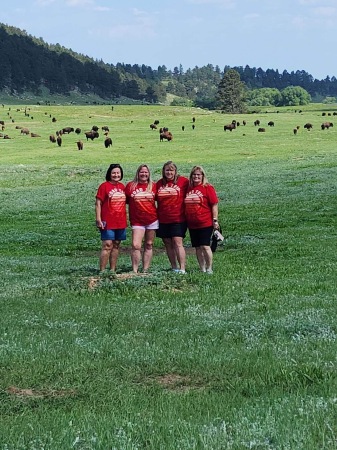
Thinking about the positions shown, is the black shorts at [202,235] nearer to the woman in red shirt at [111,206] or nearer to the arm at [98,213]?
the woman in red shirt at [111,206]

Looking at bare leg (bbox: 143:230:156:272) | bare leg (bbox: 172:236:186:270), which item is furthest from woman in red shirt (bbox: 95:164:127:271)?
bare leg (bbox: 172:236:186:270)

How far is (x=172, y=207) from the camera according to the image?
1656 centimetres

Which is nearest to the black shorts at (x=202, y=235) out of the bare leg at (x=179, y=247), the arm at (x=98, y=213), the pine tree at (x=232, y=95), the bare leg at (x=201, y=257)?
the bare leg at (x=201, y=257)

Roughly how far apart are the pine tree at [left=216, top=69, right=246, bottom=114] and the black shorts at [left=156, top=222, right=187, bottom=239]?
585ft

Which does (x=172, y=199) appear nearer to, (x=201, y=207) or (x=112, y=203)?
(x=201, y=207)

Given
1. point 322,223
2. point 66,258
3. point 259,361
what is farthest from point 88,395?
point 322,223

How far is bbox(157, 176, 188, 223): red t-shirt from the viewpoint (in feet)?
54.1

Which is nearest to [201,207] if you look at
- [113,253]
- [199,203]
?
[199,203]

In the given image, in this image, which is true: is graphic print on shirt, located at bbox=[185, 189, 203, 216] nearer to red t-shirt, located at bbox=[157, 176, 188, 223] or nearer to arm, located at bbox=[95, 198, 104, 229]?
red t-shirt, located at bbox=[157, 176, 188, 223]

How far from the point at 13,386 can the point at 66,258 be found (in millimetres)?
15441

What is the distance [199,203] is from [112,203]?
2.01 metres

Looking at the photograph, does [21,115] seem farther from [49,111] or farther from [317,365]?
[317,365]

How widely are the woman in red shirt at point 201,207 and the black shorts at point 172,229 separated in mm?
180

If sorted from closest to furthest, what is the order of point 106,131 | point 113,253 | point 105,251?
1. point 105,251
2. point 113,253
3. point 106,131
